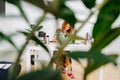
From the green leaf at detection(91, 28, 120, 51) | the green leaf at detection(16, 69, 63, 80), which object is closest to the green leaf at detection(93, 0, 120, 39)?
the green leaf at detection(91, 28, 120, 51)

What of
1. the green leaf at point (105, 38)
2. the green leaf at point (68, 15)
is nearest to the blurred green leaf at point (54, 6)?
the green leaf at point (68, 15)

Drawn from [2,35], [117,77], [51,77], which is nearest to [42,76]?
[51,77]

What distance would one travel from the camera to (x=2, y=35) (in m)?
0.47

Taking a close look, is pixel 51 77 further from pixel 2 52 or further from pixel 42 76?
pixel 2 52

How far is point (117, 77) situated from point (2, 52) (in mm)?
2599

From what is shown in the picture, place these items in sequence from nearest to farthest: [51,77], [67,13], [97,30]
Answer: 1. [51,77]
2. [67,13]
3. [97,30]

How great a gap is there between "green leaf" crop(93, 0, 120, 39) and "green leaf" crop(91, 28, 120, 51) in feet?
0.04

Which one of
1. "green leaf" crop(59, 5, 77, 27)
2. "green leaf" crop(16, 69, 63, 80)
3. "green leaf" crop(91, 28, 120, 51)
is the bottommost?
"green leaf" crop(16, 69, 63, 80)

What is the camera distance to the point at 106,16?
45 cm

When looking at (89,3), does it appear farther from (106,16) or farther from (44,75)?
(44,75)

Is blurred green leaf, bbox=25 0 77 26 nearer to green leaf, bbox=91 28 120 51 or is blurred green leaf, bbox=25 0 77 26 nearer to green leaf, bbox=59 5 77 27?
green leaf, bbox=59 5 77 27

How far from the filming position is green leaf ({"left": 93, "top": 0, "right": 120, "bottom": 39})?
0.42 meters

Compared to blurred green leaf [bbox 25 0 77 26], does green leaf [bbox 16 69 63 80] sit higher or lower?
lower

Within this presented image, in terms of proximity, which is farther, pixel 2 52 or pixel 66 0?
pixel 2 52
